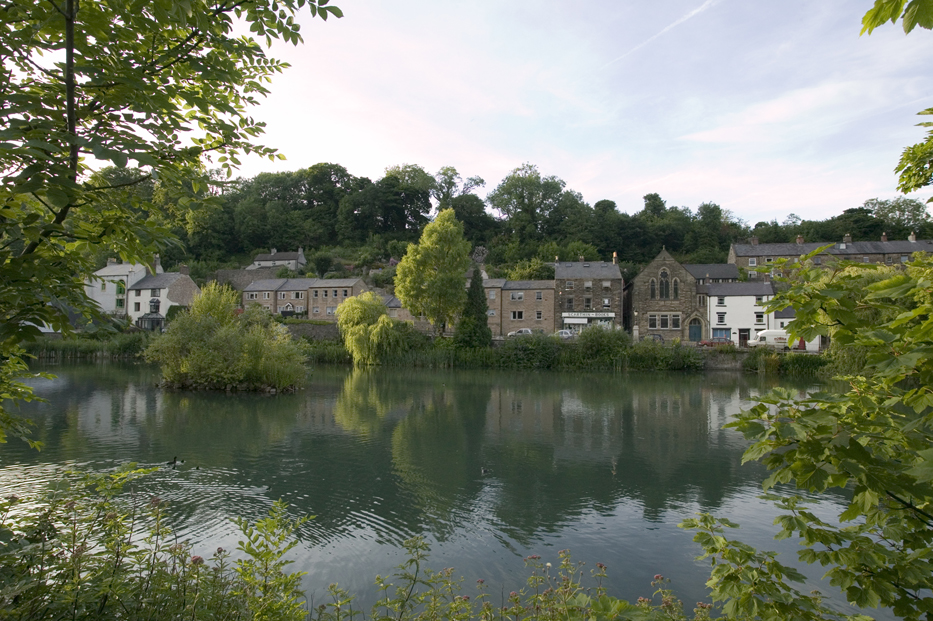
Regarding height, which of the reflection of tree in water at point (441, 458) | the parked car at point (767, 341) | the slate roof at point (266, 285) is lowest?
the reflection of tree in water at point (441, 458)

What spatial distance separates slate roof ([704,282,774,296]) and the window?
372 centimetres

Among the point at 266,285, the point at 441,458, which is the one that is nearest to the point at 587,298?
the point at 266,285

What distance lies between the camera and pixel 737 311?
53562 mm

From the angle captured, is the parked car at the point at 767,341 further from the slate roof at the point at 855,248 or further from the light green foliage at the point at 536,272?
the light green foliage at the point at 536,272

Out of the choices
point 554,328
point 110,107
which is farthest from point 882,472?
point 554,328

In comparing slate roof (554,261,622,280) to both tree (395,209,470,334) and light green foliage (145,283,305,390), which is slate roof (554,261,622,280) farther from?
light green foliage (145,283,305,390)

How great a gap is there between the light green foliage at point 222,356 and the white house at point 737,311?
140 ft

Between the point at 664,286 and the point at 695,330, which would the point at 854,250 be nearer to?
the point at 695,330

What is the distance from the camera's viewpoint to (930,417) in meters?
2.35

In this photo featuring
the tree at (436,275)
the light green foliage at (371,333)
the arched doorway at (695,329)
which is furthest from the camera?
the arched doorway at (695,329)

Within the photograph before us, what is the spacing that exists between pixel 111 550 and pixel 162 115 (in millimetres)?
3136

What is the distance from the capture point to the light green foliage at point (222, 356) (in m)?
24.9

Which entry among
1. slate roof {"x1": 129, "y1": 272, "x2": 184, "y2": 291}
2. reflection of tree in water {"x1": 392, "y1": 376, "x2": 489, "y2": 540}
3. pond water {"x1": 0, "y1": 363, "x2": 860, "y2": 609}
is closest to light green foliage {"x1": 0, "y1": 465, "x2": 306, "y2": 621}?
pond water {"x1": 0, "y1": 363, "x2": 860, "y2": 609}

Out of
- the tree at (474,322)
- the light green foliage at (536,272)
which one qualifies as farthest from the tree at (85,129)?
the light green foliage at (536,272)
